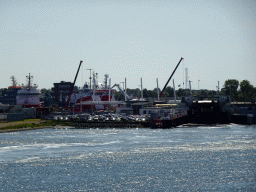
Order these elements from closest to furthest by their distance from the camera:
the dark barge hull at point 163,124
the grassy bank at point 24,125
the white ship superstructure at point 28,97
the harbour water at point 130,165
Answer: the harbour water at point 130,165 → the grassy bank at point 24,125 → the dark barge hull at point 163,124 → the white ship superstructure at point 28,97

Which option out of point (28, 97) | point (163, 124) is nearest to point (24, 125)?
point (163, 124)

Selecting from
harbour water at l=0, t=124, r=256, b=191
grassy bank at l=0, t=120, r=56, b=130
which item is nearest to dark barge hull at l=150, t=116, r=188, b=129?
harbour water at l=0, t=124, r=256, b=191

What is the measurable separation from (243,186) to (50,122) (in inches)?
3189

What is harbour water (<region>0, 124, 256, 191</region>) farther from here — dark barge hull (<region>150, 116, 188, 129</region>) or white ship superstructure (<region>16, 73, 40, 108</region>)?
white ship superstructure (<region>16, 73, 40, 108</region>)

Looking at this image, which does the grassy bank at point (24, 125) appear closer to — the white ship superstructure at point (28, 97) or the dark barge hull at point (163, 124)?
the dark barge hull at point (163, 124)

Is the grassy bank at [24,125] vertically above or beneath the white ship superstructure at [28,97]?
beneath

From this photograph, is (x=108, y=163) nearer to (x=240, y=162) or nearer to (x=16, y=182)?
(x=16, y=182)

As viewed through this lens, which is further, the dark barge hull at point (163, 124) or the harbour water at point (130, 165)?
the dark barge hull at point (163, 124)

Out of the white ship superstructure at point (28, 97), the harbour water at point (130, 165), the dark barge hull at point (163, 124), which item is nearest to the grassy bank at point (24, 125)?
the harbour water at point (130, 165)

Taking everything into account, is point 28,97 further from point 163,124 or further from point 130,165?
point 130,165

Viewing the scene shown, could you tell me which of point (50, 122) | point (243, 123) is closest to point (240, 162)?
point (243, 123)

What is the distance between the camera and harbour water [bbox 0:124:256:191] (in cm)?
3906

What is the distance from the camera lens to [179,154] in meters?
56.7

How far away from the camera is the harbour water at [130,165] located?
39.1m
